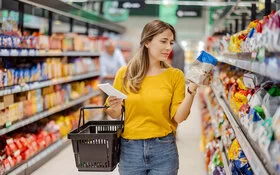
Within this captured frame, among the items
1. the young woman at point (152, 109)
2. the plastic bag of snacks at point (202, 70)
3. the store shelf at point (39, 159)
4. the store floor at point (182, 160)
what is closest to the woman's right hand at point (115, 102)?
the young woman at point (152, 109)

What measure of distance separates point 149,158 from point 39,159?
10.2 feet

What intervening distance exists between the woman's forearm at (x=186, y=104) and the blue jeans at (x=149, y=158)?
17cm

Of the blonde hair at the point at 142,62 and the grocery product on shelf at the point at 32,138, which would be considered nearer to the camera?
the blonde hair at the point at 142,62

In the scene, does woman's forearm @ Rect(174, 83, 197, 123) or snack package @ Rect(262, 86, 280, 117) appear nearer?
snack package @ Rect(262, 86, 280, 117)

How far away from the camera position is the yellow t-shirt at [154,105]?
2529mm

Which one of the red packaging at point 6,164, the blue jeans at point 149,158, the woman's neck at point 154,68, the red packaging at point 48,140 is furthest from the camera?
the red packaging at point 48,140

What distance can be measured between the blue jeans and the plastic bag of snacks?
1.49 feet

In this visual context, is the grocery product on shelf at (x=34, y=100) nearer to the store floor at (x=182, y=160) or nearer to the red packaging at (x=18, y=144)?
the red packaging at (x=18, y=144)

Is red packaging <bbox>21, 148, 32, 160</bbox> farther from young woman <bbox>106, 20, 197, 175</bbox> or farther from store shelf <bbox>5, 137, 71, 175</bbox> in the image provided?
young woman <bbox>106, 20, 197, 175</bbox>

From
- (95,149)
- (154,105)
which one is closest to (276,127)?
(154,105)

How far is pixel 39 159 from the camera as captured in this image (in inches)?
207

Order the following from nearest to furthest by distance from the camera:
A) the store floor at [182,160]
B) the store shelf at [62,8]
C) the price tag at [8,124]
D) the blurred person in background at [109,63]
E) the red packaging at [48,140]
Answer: the price tag at [8,124] → the store floor at [182,160] → the store shelf at [62,8] → the red packaging at [48,140] → the blurred person in background at [109,63]

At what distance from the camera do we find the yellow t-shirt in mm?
2529

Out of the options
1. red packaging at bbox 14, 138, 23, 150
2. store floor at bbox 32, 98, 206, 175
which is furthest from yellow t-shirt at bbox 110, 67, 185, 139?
store floor at bbox 32, 98, 206, 175
